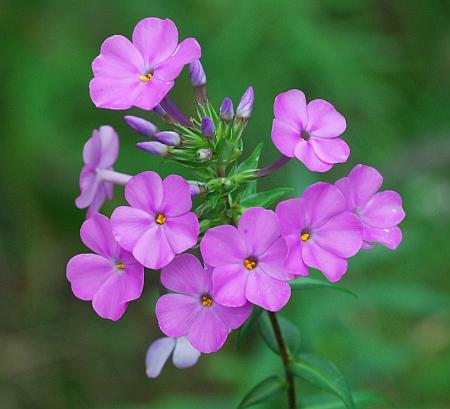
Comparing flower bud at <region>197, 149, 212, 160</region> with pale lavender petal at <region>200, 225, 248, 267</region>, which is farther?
flower bud at <region>197, 149, 212, 160</region>

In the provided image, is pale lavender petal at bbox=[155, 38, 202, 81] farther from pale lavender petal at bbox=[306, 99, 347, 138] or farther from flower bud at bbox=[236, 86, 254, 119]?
pale lavender petal at bbox=[306, 99, 347, 138]

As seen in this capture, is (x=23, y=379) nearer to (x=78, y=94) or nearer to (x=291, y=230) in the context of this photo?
(x=78, y=94)

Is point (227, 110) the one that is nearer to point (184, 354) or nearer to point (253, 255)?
point (253, 255)

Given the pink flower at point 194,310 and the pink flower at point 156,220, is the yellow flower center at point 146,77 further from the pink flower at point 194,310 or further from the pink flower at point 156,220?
the pink flower at point 194,310

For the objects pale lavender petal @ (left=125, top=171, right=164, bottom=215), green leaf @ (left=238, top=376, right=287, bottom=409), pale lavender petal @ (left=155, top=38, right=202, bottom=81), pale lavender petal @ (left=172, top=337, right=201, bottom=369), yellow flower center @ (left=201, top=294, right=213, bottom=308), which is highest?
pale lavender petal @ (left=155, top=38, right=202, bottom=81)

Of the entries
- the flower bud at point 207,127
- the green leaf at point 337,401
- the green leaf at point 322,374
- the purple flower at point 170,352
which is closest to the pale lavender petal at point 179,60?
the flower bud at point 207,127

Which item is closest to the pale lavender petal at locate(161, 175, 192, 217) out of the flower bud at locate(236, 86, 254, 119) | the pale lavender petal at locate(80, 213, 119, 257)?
the pale lavender petal at locate(80, 213, 119, 257)

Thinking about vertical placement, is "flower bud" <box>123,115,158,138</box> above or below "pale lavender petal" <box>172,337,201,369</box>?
above
